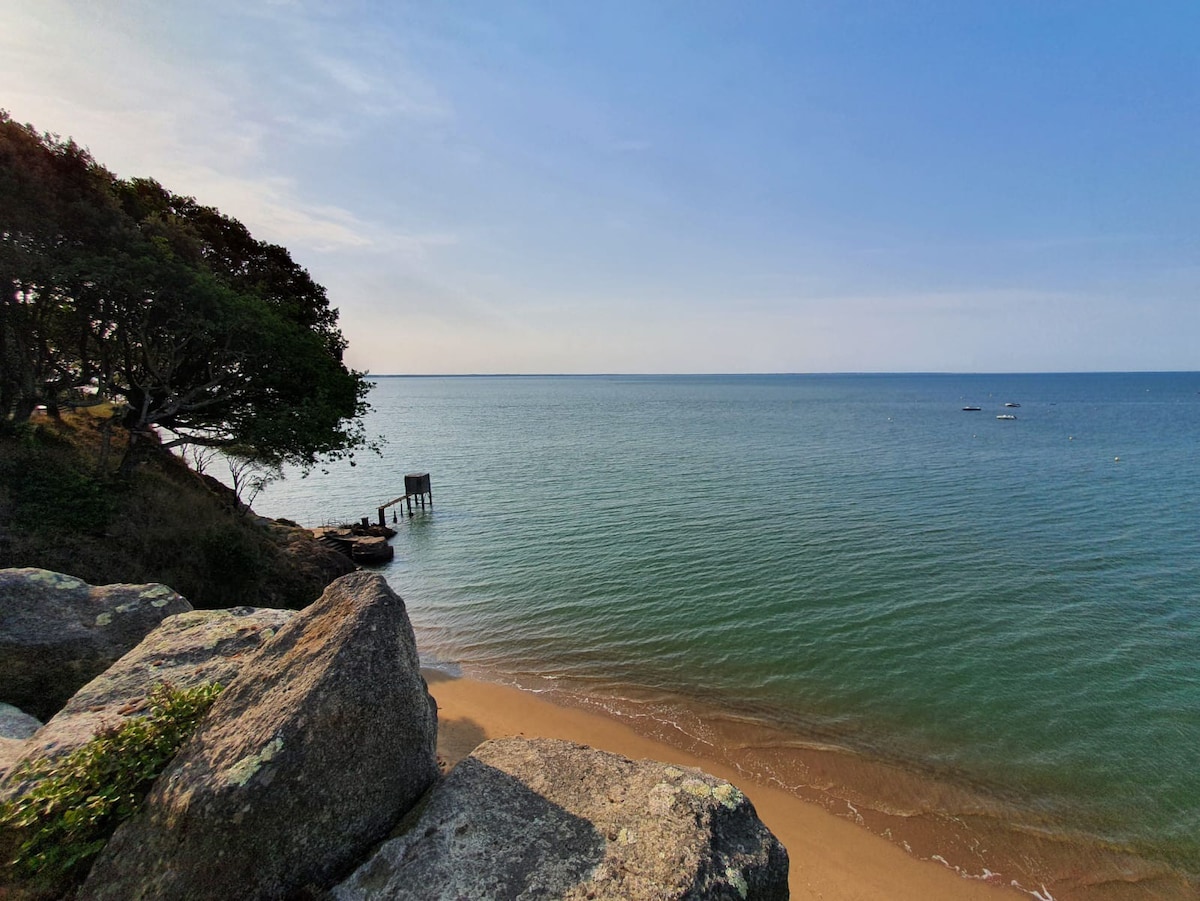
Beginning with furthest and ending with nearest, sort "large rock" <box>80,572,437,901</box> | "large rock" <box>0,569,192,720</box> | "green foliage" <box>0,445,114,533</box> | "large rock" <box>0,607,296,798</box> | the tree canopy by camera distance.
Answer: the tree canopy → "green foliage" <box>0,445,114,533</box> → "large rock" <box>0,569,192,720</box> → "large rock" <box>0,607,296,798</box> → "large rock" <box>80,572,437,901</box>

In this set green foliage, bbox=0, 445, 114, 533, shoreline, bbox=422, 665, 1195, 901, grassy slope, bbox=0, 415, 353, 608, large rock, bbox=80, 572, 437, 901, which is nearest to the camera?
large rock, bbox=80, 572, 437, 901

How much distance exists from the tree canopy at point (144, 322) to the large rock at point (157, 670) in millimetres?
15298

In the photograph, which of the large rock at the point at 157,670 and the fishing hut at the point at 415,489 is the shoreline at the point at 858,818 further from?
the fishing hut at the point at 415,489

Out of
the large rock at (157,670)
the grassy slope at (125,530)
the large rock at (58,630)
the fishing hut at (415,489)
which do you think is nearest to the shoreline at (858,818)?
the large rock at (157,670)

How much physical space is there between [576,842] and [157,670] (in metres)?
5.96

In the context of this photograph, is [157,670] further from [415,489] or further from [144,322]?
[415,489]

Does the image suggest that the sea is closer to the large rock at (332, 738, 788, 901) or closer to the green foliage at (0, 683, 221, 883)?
the large rock at (332, 738, 788, 901)

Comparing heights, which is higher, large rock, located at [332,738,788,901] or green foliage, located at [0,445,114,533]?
green foliage, located at [0,445,114,533]

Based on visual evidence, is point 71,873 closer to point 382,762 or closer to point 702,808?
point 382,762

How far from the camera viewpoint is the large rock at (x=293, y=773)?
186 inches

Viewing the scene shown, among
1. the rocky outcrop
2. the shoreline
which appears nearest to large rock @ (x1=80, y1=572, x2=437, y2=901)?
the rocky outcrop

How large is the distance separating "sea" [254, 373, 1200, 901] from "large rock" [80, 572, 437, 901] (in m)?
10.3

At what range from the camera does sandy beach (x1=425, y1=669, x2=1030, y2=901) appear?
32.8 feet

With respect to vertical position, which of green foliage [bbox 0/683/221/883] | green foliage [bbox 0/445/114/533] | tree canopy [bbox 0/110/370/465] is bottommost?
green foliage [bbox 0/683/221/883]
